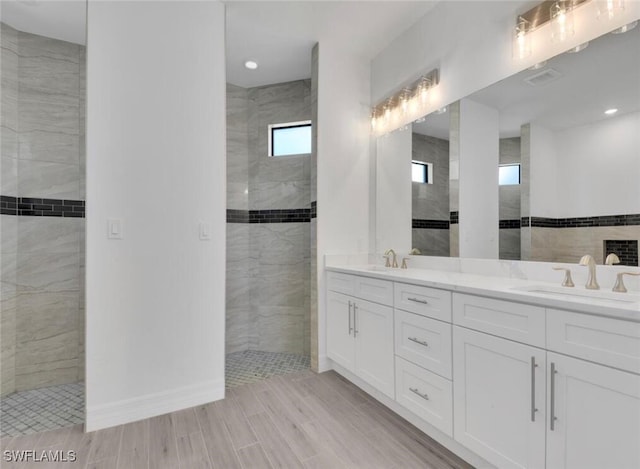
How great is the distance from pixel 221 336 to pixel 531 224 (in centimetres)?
212

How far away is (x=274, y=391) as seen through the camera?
2268mm

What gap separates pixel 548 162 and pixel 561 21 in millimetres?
708

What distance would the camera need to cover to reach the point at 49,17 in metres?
2.16

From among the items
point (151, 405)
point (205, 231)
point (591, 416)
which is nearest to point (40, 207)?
point (205, 231)

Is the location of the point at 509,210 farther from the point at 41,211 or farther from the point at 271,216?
the point at 41,211

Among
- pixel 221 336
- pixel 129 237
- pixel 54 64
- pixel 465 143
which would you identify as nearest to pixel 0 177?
pixel 54 64

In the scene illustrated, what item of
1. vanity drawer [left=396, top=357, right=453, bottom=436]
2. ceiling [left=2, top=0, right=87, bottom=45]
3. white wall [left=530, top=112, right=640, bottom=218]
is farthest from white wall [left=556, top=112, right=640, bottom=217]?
ceiling [left=2, top=0, right=87, bottom=45]

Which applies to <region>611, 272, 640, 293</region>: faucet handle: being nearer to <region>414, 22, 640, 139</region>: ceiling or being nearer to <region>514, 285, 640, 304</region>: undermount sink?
<region>514, 285, 640, 304</region>: undermount sink

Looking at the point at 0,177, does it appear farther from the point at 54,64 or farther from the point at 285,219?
the point at 285,219

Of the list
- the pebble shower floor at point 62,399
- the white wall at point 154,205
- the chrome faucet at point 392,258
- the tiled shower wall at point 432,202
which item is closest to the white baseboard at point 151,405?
the white wall at point 154,205

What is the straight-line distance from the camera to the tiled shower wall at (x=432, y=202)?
7.48ft

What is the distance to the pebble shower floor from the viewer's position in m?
1.87

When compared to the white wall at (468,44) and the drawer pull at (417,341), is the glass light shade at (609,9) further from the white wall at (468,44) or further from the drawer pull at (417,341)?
the drawer pull at (417,341)

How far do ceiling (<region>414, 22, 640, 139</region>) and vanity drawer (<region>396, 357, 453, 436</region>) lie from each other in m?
1.49
